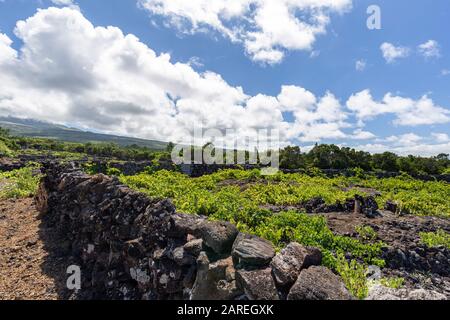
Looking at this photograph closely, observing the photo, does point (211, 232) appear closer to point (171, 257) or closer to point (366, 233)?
point (171, 257)

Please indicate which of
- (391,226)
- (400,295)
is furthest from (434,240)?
(400,295)

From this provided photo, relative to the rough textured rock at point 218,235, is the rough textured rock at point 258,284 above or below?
below

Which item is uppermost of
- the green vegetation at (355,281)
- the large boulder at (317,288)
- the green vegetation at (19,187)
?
the large boulder at (317,288)

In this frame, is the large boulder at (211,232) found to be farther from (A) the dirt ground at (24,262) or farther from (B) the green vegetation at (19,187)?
(B) the green vegetation at (19,187)

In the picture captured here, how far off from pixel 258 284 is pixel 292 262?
66cm

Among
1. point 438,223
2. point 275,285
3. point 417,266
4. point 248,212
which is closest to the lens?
point 275,285

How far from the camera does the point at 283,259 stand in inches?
181

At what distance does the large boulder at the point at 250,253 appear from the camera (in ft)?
15.6

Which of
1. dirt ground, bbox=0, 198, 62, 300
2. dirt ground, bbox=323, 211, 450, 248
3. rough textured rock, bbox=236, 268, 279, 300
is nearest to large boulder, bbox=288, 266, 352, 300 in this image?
rough textured rock, bbox=236, 268, 279, 300

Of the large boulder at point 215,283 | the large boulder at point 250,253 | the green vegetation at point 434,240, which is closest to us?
the large boulder at point 215,283

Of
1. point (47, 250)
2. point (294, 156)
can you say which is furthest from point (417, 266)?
point (294, 156)

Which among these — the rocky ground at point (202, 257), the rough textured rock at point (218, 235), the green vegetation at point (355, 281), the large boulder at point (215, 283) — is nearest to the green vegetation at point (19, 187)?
the rocky ground at point (202, 257)
